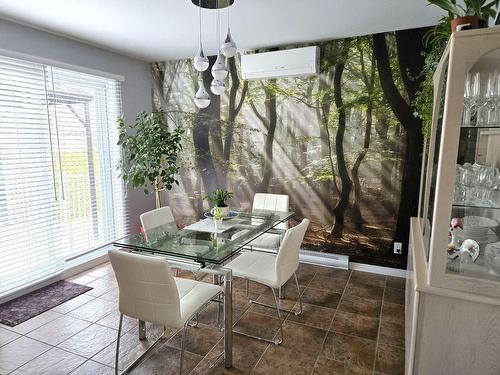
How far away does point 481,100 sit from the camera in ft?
4.91

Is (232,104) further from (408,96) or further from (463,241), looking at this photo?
(463,241)

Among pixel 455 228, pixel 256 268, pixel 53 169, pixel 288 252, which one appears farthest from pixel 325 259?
pixel 53 169

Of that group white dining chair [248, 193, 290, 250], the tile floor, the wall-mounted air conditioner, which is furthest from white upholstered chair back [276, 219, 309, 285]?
the wall-mounted air conditioner

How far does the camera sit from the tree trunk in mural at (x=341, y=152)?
3.41 meters

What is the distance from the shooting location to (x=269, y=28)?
3.04 meters

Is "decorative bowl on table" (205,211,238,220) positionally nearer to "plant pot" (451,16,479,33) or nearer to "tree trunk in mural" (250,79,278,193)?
"tree trunk in mural" (250,79,278,193)

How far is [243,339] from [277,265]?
636mm

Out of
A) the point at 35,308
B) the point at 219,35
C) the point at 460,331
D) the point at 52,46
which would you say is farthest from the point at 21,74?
the point at 460,331

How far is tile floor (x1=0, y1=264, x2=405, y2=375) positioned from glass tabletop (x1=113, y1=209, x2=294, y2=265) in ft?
2.34

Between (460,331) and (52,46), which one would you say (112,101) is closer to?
(52,46)

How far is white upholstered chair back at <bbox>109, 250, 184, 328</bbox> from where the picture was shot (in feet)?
5.42

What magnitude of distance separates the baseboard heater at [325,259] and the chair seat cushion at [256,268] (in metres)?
1.22

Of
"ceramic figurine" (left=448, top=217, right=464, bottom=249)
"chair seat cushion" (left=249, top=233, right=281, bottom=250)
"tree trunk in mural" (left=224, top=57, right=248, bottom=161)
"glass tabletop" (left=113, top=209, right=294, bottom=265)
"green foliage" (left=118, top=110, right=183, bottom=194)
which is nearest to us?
"ceramic figurine" (left=448, top=217, right=464, bottom=249)

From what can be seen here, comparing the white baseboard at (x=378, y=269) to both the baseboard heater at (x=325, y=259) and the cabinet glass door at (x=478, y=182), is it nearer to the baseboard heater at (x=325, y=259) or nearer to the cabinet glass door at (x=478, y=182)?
the baseboard heater at (x=325, y=259)
